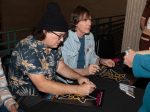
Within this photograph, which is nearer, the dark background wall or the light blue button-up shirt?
the light blue button-up shirt

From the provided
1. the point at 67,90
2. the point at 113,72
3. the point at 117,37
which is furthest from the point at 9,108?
the point at 117,37

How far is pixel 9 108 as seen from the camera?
90.3 inches

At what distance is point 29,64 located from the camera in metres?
2.29

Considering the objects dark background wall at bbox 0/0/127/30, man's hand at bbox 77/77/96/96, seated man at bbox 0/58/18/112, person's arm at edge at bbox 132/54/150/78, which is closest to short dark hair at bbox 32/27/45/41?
seated man at bbox 0/58/18/112

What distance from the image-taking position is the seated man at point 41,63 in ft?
7.49

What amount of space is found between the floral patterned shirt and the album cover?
27cm

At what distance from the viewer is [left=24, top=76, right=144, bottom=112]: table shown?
6.79 feet

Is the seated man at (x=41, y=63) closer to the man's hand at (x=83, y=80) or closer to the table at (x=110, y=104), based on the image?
the man's hand at (x=83, y=80)

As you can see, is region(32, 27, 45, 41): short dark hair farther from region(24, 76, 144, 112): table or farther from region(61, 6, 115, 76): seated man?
region(61, 6, 115, 76): seated man

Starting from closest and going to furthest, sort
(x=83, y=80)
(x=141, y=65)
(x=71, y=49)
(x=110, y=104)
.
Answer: (x=141, y=65)
(x=110, y=104)
(x=83, y=80)
(x=71, y=49)

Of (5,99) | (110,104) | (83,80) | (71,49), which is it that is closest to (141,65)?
(110,104)

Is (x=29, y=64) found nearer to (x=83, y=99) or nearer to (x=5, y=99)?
(x=5, y=99)

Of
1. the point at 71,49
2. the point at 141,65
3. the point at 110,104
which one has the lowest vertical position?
the point at 110,104

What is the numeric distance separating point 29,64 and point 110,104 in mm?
675
